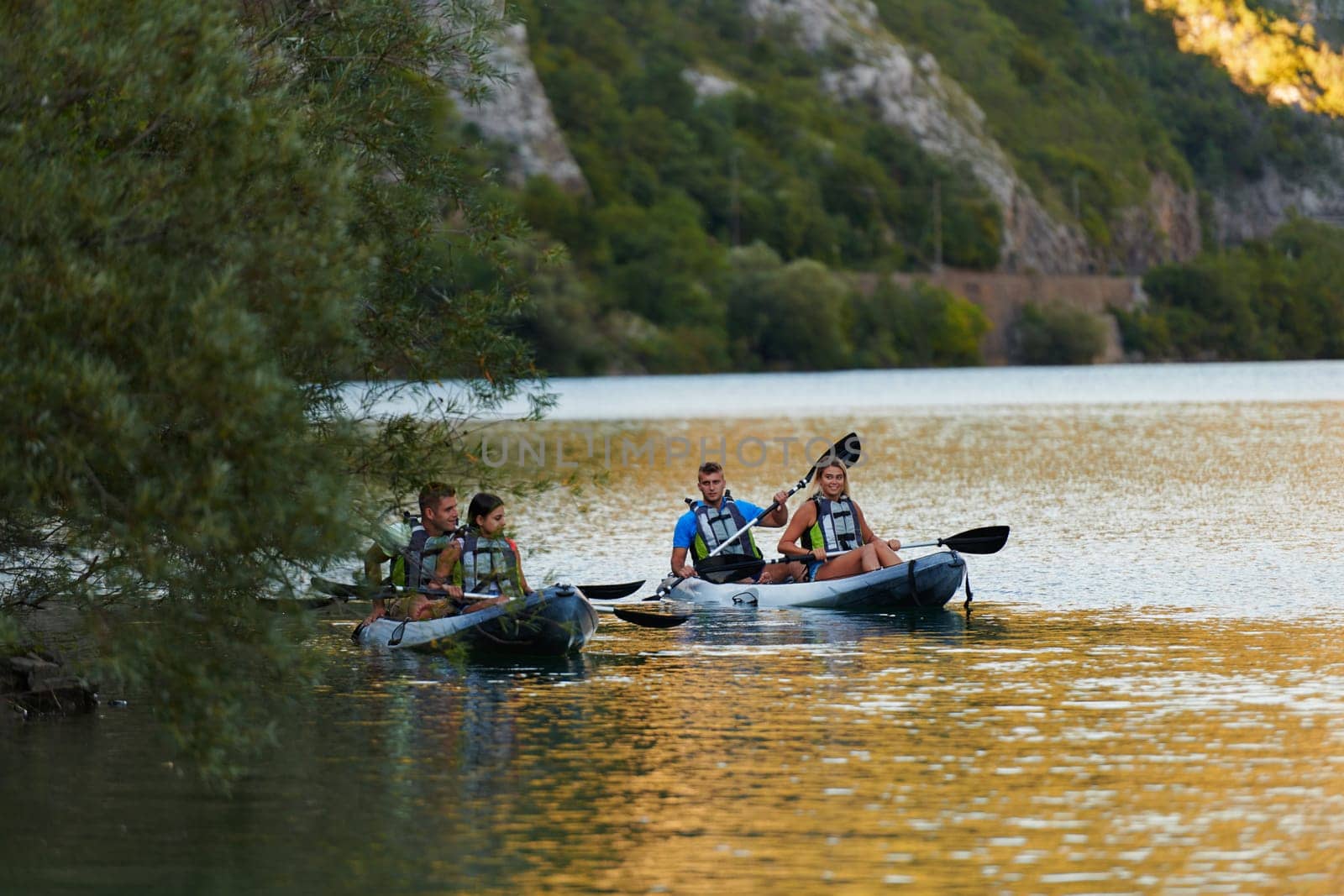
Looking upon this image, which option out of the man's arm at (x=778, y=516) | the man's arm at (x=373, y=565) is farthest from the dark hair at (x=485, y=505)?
the man's arm at (x=778, y=516)

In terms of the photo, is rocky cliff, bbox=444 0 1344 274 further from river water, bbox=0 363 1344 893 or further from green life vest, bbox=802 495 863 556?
river water, bbox=0 363 1344 893

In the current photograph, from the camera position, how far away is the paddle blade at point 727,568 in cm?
2266

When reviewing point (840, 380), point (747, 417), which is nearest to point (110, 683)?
Result: point (747, 417)

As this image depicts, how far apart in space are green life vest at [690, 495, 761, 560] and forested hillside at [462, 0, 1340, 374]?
73019 mm

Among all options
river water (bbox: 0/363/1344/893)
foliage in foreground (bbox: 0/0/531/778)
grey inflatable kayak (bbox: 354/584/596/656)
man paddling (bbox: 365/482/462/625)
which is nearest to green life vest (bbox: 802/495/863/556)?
river water (bbox: 0/363/1344/893)

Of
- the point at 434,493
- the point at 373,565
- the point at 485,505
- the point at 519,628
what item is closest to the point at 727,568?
the point at 519,628

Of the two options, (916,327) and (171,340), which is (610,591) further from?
(916,327)

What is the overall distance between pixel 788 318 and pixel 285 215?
114 m

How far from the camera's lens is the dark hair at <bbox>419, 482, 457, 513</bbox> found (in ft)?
57.6

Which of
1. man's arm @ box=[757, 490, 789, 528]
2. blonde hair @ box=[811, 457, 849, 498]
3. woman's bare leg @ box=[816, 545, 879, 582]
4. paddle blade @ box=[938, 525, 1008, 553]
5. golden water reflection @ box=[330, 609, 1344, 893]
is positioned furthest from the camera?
paddle blade @ box=[938, 525, 1008, 553]

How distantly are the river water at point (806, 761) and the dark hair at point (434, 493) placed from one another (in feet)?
4.61

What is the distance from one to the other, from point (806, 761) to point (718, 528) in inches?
394

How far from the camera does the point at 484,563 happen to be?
18.5 meters

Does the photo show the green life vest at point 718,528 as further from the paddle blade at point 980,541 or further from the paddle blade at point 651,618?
the paddle blade at point 651,618
